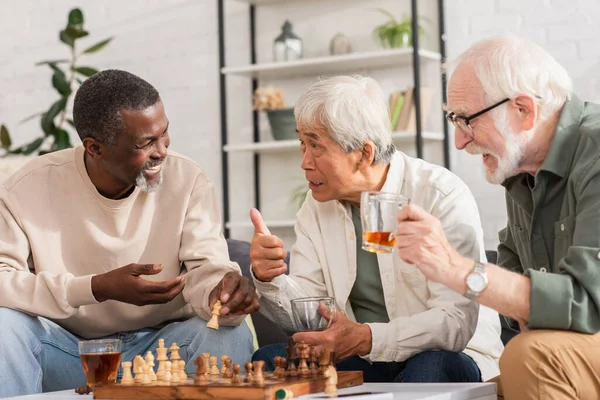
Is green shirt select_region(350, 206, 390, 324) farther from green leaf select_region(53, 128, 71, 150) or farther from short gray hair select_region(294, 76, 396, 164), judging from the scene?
green leaf select_region(53, 128, 71, 150)

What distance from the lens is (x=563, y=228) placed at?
6.34 ft

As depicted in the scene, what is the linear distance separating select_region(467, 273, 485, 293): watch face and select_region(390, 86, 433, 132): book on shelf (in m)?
2.59

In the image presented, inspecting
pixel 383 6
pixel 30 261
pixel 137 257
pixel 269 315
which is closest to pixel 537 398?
pixel 269 315

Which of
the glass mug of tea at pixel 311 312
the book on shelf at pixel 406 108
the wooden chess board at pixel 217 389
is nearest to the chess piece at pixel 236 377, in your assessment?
the wooden chess board at pixel 217 389

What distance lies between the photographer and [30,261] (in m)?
2.61

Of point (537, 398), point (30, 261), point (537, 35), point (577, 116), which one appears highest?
point (537, 35)

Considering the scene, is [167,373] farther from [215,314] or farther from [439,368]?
[439,368]

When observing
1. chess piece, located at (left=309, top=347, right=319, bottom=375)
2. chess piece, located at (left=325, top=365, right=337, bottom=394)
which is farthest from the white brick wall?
chess piece, located at (left=325, top=365, right=337, bottom=394)

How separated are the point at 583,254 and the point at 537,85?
1.32 feet

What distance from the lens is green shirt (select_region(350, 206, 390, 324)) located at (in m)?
2.43

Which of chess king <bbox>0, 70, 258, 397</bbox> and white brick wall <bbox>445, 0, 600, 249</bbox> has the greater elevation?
white brick wall <bbox>445, 0, 600, 249</bbox>

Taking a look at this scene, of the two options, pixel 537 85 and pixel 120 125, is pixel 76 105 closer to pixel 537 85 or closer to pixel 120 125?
pixel 120 125

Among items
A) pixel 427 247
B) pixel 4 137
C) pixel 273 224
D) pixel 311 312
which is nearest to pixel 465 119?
pixel 427 247

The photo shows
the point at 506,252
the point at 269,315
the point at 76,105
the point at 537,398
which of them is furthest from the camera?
the point at 76,105
